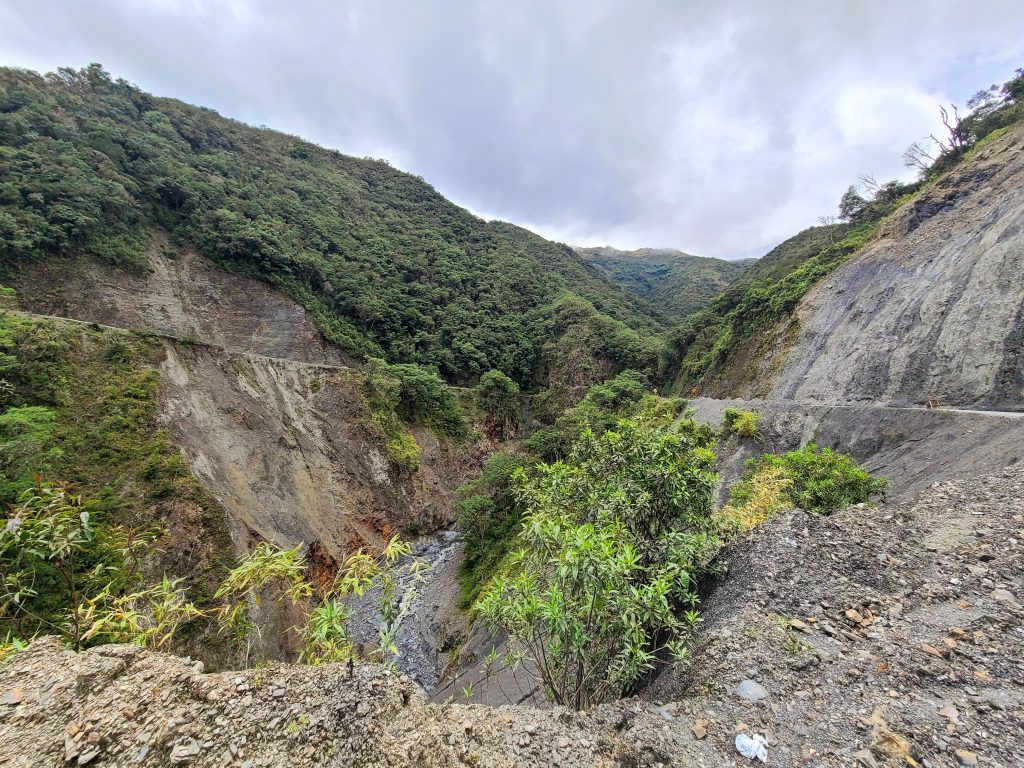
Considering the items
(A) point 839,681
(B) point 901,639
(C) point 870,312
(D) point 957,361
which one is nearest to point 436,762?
(A) point 839,681

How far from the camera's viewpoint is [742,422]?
47.8 ft

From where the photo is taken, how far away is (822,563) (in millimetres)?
5176

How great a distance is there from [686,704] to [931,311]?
17544 millimetres

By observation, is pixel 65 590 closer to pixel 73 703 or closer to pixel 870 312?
pixel 73 703

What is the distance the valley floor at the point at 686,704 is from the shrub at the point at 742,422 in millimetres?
10113

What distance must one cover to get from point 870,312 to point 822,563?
1675cm

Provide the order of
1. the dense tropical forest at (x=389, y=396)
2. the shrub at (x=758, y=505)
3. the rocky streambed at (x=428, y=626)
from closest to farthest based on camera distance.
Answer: the dense tropical forest at (x=389, y=396), the shrub at (x=758, y=505), the rocky streambed at (x=428, y=626)

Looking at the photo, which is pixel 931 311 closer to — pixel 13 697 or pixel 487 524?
pixel 487 524

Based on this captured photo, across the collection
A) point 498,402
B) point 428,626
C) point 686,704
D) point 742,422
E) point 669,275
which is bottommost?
point 428,626

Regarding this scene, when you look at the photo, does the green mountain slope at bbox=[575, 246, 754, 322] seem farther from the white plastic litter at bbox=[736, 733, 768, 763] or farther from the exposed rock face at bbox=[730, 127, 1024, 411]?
the white plastic litter at bbox=[736, 733, 768, 763]

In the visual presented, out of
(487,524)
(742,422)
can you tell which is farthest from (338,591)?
(487,524)

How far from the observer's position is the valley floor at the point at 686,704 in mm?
2965

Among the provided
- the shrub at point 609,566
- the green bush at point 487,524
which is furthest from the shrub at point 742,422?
the shrub at point 609,566

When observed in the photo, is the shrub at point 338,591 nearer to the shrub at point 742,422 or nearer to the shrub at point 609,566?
the shrub at point 609,566
